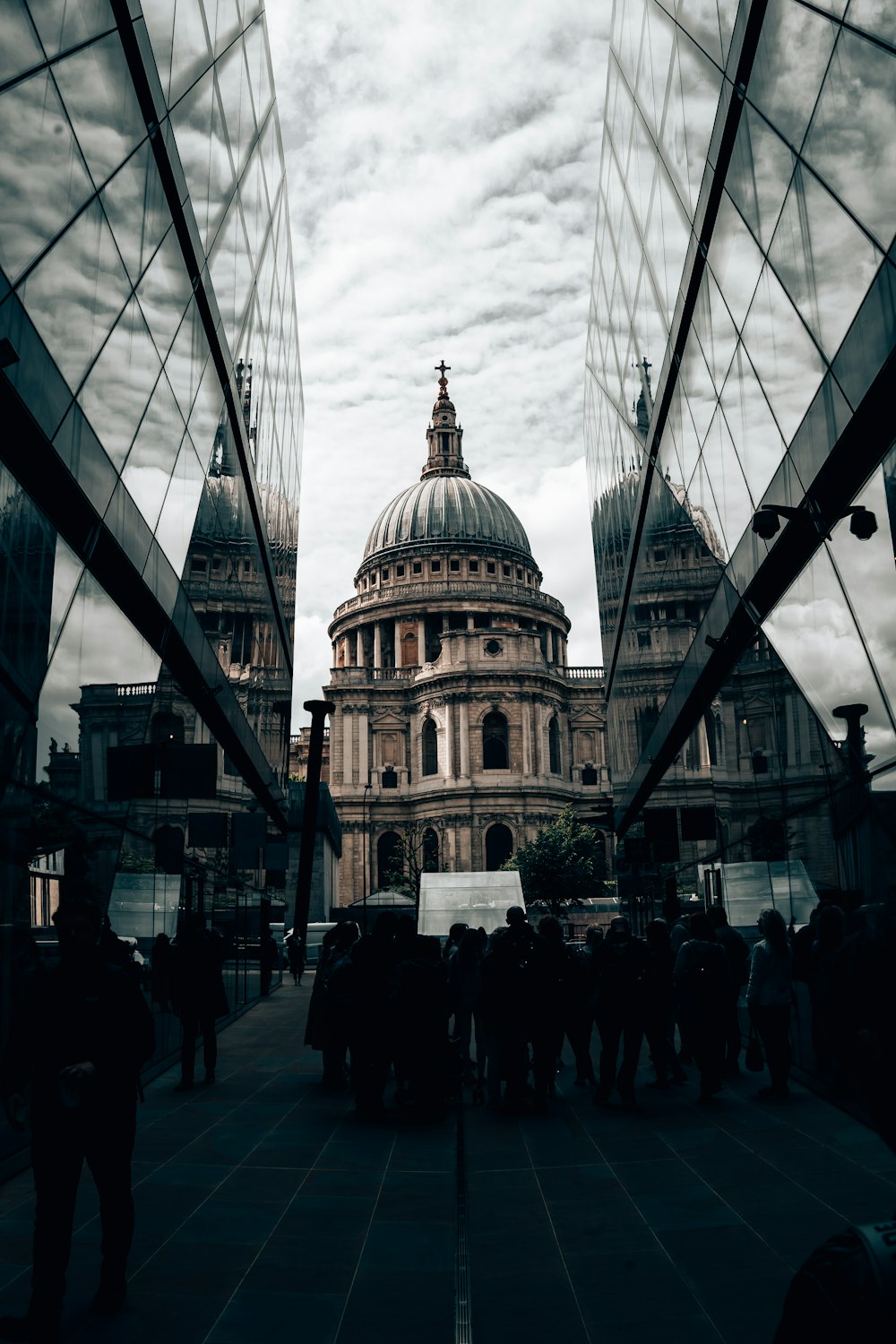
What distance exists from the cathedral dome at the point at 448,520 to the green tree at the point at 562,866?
42.6m

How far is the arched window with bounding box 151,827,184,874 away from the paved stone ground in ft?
12.0

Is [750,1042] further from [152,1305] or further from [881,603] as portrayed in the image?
[152,1305]

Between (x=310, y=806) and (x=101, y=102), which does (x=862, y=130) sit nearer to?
(x=101, y=102)

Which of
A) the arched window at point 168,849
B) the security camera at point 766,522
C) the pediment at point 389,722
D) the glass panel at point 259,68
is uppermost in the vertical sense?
the pediment at point 389,722

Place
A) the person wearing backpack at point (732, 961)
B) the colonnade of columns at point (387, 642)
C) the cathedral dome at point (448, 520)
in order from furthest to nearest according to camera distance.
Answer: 1. the cathedral dome at point (448, 520)
2. the colonnade of columns at point (387, 642)
3. the person wearing backpack at point (732, 961)

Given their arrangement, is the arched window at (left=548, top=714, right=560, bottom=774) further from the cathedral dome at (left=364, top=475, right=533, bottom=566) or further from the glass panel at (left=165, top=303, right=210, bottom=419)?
the glass panel at (left=165, top=303, right=210, bottom=419)

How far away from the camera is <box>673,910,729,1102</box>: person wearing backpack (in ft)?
33.5

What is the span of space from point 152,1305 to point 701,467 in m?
11.5

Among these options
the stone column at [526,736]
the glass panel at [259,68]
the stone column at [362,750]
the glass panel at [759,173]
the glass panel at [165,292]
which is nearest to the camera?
the glass panel at [759,173]

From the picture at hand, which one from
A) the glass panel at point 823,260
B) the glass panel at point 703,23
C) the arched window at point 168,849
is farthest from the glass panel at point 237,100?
the arched window at point 168,849

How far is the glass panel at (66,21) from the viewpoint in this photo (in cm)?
702

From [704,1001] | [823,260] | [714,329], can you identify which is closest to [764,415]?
[714,329]

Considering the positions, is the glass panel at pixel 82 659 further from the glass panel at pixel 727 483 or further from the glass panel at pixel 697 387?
the glass panel at pixel 697 387

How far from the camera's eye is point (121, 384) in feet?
33.1
